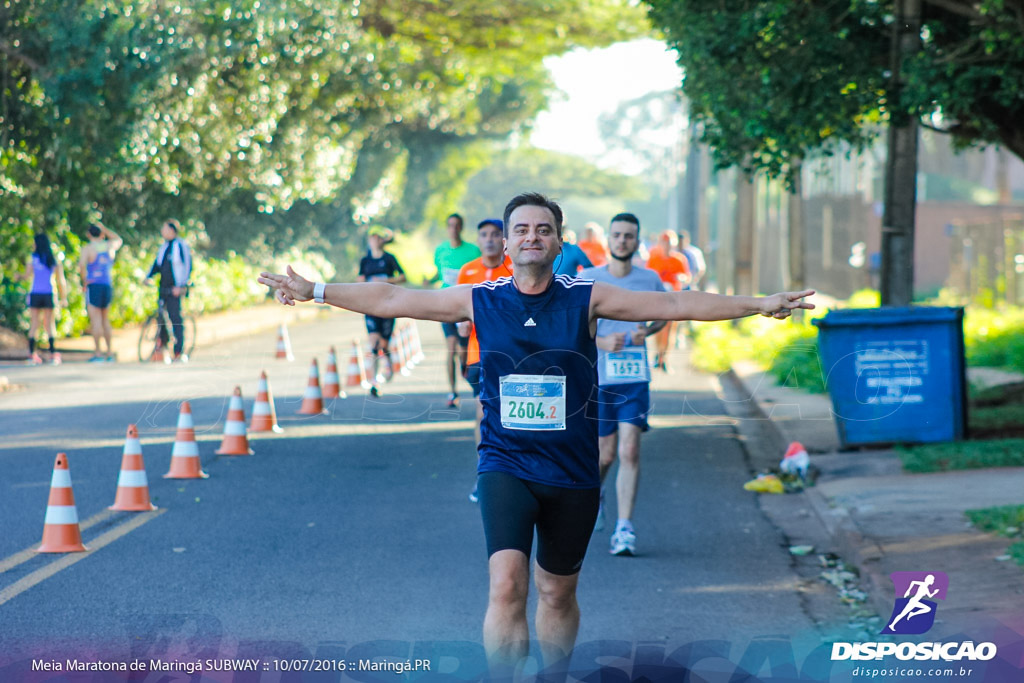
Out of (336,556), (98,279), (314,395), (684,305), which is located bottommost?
(336,556)

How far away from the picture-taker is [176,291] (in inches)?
718

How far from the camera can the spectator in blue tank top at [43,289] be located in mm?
18922

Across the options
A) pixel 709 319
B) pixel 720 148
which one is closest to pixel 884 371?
pixel 720 148

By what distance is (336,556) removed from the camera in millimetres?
7750

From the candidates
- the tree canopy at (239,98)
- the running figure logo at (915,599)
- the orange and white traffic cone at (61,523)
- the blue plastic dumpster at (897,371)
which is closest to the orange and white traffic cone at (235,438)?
the orange and white traffic cone at (61,523)

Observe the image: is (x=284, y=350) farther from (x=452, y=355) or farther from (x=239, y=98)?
(x=452, y=355)

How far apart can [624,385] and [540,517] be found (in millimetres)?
3400

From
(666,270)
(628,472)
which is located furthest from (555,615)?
(666,270)

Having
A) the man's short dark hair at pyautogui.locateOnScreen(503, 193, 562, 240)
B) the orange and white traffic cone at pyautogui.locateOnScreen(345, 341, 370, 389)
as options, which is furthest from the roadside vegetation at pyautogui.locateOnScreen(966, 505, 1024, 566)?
the orange and white traffic cone at pyautogui.locateOnScreen(345, 341, 370, 389)

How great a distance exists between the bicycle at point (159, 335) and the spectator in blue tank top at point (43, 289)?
1.27 m

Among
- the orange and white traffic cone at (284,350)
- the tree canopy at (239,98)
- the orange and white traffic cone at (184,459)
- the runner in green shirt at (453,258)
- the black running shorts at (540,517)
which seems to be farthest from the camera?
the orange and white traffic cone at (284,350)

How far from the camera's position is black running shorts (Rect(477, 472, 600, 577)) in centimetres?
457

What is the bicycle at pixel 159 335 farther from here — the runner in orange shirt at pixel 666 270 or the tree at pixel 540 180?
the tree at pixel 540 180

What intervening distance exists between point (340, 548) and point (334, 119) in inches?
1154
